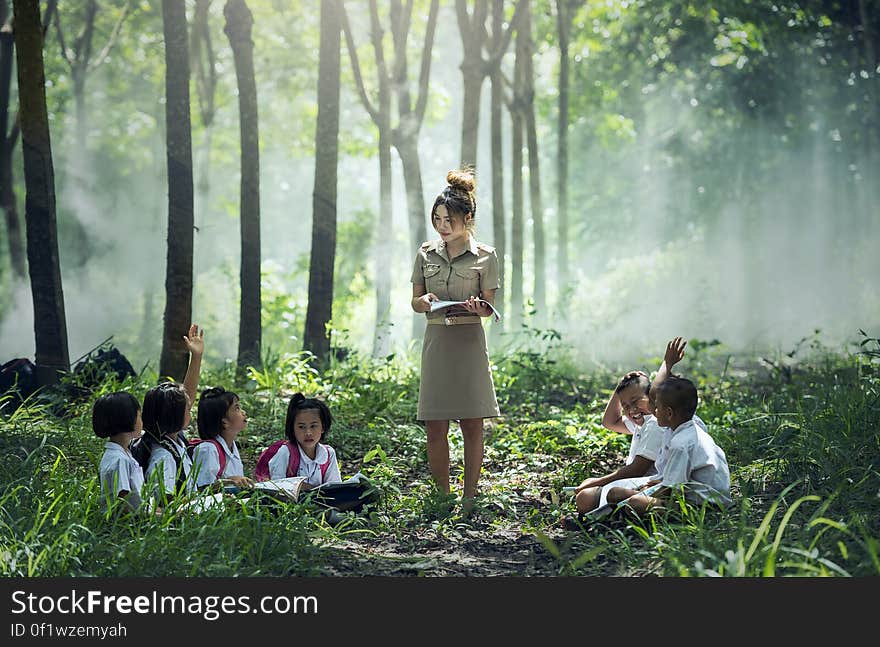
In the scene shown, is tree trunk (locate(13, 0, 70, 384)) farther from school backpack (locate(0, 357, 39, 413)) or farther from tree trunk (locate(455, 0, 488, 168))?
tree trunk (locate(455, 0, 488, 168))

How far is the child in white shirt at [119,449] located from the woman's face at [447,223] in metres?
2.15

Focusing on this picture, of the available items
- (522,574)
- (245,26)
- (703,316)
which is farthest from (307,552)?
(703,316)

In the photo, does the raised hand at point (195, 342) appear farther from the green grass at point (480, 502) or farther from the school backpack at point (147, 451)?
the green grass at point (480, 502)

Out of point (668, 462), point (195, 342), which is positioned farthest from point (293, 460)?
point (668, 462)

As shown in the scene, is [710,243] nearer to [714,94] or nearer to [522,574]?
[714,94]

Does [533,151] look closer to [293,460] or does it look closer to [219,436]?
[293,460]

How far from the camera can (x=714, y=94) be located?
29625 millimetres

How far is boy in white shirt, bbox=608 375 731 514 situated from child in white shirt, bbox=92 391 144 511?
2.75 meters

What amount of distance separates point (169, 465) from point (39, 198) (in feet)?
14.3

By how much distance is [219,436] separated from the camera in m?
6.55

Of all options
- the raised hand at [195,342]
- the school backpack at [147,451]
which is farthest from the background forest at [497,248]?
the raised hand at [195,342]

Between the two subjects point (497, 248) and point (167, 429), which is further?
point (497, 248)

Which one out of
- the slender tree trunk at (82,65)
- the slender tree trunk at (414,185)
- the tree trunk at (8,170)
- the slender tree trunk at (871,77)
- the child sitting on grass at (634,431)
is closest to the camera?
the child sitting on grass at (634,431)

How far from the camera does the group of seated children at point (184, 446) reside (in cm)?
574
